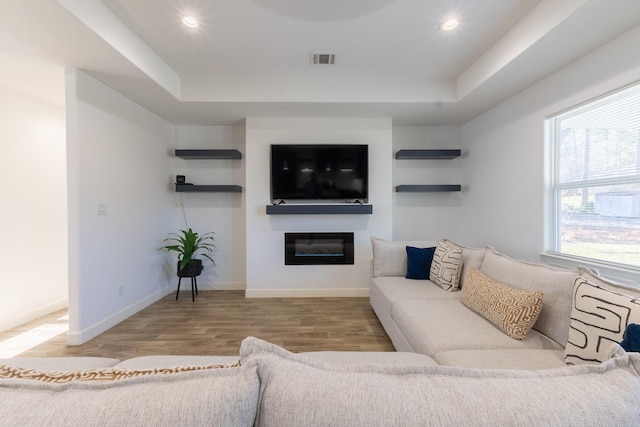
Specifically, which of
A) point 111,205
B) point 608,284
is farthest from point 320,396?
point 111,205

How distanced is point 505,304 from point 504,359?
41 cm

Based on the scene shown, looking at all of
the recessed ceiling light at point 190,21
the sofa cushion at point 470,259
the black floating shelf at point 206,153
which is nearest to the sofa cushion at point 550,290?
the sofa cushion at point 470,259

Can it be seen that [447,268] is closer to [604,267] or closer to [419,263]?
[419,263]

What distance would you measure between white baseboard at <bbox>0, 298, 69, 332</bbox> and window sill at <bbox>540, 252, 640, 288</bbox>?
17.3 ft

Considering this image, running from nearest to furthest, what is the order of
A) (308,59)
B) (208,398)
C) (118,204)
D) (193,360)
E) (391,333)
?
(208,398) < (193,360) < (391,333) < (308,59) < (118,204)

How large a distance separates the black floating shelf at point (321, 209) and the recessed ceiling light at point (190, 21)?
6.54 feet

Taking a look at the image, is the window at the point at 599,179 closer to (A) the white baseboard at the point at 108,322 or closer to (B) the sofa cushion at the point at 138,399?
(B) the sofa cushion at the point at 138,399

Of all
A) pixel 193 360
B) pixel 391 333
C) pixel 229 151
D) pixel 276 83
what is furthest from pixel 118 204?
pixel 391 333

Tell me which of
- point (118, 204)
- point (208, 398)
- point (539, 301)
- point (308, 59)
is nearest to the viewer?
point (208, 398)

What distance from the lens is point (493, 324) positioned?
167cm

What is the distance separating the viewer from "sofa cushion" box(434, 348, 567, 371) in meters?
1.25

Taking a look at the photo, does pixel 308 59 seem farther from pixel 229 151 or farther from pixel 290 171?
pixel 229 151

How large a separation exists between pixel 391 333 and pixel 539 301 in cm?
109

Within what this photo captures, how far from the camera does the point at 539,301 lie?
1.48 m
